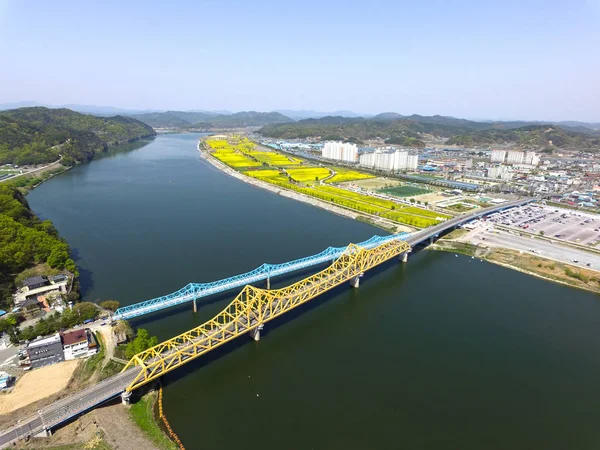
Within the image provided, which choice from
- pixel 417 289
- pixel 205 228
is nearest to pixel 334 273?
pixel 417 289

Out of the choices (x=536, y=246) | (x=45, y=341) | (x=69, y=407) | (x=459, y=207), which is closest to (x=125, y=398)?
(x=69, y=407)

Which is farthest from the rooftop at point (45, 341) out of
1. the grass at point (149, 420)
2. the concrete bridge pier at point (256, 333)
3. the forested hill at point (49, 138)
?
the forested hill at point (49, 138)

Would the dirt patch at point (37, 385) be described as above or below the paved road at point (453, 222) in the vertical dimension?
below

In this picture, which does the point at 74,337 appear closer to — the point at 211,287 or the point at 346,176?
the point at 211,287

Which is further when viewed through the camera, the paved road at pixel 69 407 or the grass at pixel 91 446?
the paved road at pixel 69 407

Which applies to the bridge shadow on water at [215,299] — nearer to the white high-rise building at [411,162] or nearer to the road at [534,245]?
the road at [534,245]

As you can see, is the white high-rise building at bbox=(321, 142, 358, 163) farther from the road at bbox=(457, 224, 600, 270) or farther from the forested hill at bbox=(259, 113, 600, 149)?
the road at bbox=(457, 224, 600, 270)

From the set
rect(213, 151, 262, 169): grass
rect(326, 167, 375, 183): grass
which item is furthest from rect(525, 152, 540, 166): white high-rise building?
rect(213, 151, 262, 169): grass

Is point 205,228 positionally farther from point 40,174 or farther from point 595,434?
Answer: point 40,174
